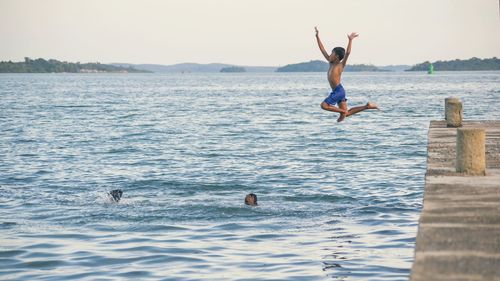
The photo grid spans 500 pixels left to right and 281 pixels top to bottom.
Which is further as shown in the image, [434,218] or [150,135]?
[150,135]

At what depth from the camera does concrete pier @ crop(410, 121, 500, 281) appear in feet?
26.7

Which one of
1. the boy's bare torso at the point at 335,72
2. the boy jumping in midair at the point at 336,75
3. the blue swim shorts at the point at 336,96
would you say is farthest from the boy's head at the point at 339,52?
the blue swim shorts at the point at 336,96

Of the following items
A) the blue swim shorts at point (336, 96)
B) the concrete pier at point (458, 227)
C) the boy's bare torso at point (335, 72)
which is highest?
the boy's bare torso at point (335, 72)

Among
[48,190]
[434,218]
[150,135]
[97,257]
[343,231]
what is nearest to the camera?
[434,218]

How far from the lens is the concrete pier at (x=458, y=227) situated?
8148 millimetres

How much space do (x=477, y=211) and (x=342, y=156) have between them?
2262cm

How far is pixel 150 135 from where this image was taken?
149 feet

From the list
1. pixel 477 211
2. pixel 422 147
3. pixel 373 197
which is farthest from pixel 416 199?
pixel 422 147

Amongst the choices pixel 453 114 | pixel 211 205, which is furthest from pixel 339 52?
pixel 453 114

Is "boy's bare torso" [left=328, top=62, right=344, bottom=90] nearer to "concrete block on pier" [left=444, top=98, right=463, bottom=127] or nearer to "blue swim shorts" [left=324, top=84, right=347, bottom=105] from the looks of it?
"blue swim shorts" [left=324, top=84, right=347, bottom=105]

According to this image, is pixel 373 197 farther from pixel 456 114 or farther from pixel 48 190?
pixel 48 190

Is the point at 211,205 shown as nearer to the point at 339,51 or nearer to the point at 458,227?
the point at 339,51

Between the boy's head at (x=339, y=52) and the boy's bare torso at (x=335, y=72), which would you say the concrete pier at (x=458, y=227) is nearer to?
the boy's bare torso at (x=335, y=72)

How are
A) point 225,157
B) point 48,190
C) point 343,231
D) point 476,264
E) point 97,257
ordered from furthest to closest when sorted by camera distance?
point 225,157 → point 48,190 → point 343,231 → point 97,257 → point 476,264
